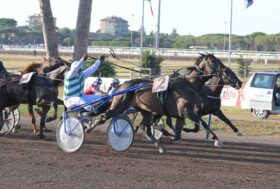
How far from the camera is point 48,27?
2475 centimetres

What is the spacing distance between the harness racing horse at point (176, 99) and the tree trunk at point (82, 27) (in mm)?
11576

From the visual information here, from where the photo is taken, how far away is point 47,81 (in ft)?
46.2

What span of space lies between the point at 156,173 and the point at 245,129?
8722 millimetres

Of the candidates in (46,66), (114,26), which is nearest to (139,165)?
(46,66)

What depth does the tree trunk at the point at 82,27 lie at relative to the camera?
23.8 metres

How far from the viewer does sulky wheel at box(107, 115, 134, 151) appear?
1209 centimetres

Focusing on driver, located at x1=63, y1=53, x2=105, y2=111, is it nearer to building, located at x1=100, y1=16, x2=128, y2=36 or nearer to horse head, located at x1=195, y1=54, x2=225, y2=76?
horse head, located at x1=195, y1=54, x2=225, y2=76

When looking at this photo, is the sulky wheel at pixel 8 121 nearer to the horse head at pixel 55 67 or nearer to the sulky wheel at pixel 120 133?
the horse head at pixel 55 67

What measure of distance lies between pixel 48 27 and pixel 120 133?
13470 mm

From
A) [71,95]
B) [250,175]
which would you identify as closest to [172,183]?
[250,175]

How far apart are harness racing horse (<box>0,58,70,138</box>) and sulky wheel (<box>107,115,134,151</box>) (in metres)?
2.39

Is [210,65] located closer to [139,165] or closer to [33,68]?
[139,165]

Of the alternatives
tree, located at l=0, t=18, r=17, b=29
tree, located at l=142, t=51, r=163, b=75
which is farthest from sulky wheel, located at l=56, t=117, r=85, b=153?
tree, located at l=0, t=18, r=17, b=29

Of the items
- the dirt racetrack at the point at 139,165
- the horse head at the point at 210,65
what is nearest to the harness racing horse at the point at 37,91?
the dirt racetrack at the point at 139,165
